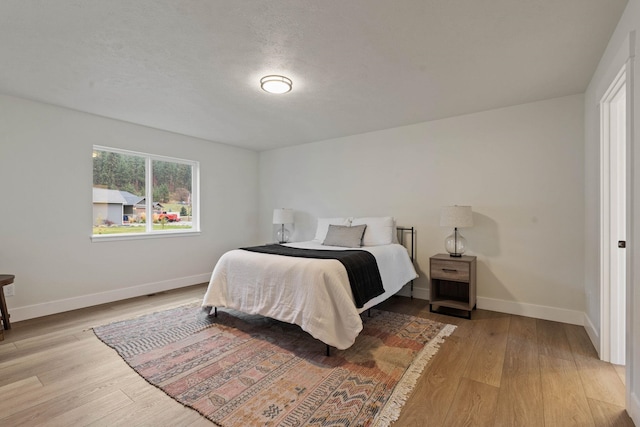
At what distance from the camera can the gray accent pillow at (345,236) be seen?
3.80 m

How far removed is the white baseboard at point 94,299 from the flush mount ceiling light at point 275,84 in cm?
329

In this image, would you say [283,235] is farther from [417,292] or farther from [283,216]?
[417,292]

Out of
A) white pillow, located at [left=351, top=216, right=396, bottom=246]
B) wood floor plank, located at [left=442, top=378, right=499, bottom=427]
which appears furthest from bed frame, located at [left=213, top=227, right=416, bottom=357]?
wood floor plank, located at [left=442, top=378, right=499, bottom=427]

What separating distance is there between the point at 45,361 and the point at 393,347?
2.80 meters

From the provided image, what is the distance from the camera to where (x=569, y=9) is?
1.81 metres

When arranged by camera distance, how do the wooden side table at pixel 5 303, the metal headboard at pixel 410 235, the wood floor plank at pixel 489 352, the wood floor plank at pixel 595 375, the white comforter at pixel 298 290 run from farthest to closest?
the metal headboard at pixel 410 235, the wooden side table at pixel 5 303, the white comforter at pixel 298 290, the wood floor plank at pixel 489 352, the wood floor plank at pixel 595 375

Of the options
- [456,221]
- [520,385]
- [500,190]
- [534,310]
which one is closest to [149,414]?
[520,385]

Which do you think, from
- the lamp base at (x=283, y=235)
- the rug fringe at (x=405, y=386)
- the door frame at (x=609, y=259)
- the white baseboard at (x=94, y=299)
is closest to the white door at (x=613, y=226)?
the door frame at (x=609, y=259)

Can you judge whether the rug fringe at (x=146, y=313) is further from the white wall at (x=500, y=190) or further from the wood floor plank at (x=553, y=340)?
the wood floor plank at (x=553, y=340)

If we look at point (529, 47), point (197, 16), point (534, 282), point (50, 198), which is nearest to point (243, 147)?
point (50, 198)

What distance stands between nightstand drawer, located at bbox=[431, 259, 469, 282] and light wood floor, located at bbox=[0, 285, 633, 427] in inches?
21.2

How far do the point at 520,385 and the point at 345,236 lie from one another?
233cm

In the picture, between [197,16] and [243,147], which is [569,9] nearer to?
[197,16]

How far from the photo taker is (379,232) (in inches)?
153
